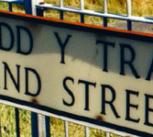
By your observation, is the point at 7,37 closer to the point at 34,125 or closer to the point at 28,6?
the point at 28,6

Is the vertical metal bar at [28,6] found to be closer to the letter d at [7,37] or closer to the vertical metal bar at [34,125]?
the letter d at [7,37]

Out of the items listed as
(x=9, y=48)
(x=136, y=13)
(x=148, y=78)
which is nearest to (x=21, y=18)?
(x=9, y=48)

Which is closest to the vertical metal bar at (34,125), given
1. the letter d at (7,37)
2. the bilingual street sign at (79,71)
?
the bilingual street sign at (79,71)

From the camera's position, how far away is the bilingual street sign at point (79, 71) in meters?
Result: 2.12

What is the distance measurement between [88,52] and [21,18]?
357 mm

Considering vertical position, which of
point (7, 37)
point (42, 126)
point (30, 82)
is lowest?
point (42, 126)

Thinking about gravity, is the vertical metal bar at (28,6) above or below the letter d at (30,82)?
above

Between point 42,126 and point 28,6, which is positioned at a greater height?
point 28,6

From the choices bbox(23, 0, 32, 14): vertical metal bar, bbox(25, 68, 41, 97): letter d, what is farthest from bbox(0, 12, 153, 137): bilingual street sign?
bbox(23, 0, 32, 14): vertical metal bar

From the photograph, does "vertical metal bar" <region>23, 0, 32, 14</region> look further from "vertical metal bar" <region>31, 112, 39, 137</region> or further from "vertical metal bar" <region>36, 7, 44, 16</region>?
"vertical metal bar" <region>31, 112, 39, 137</region>

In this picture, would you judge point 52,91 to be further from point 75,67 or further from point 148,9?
point 148,9

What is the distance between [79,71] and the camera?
2279 mm

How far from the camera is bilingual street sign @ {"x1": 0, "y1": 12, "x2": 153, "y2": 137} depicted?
83.4 inches

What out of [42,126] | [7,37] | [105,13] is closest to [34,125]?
[42,126]
